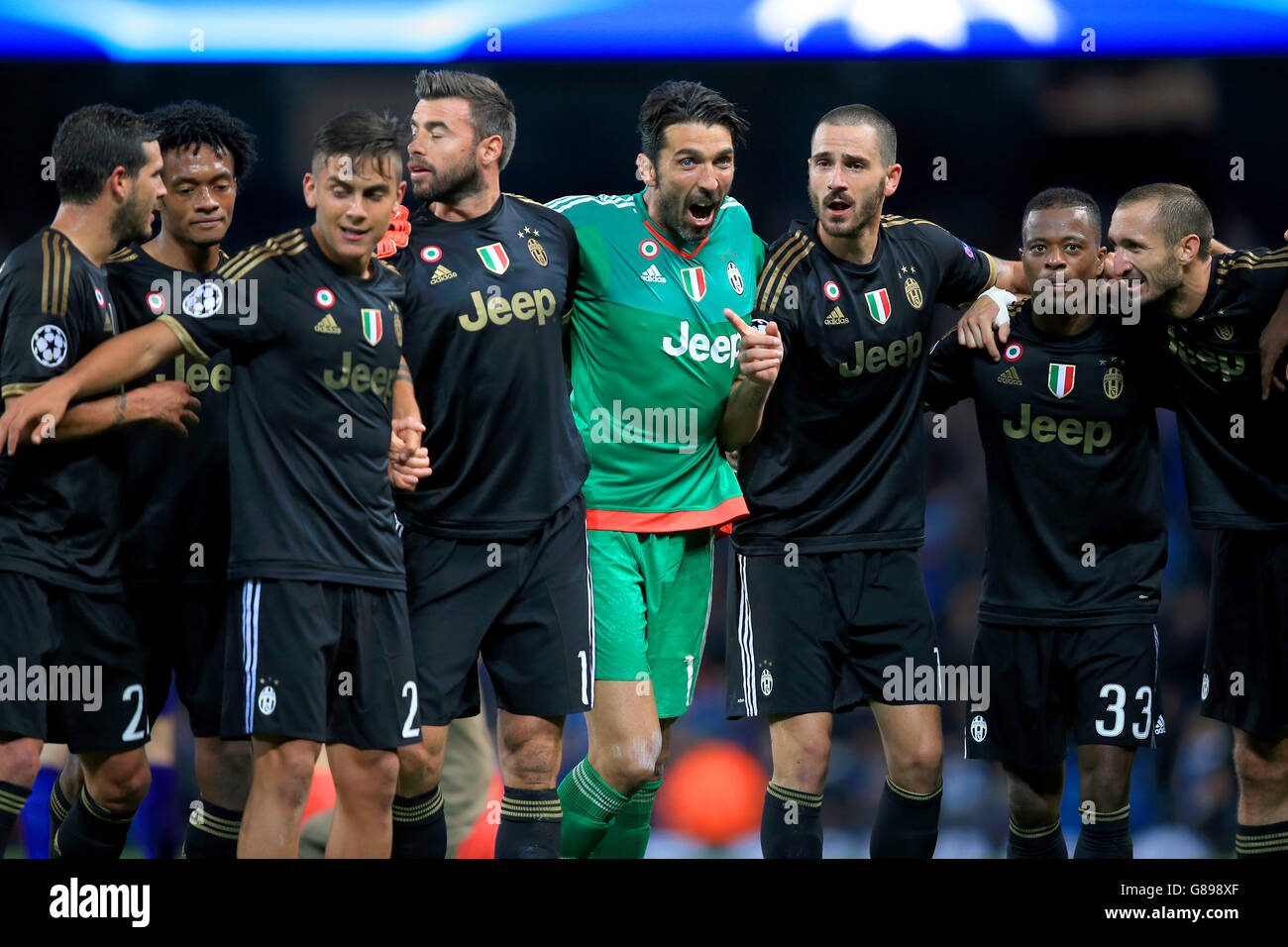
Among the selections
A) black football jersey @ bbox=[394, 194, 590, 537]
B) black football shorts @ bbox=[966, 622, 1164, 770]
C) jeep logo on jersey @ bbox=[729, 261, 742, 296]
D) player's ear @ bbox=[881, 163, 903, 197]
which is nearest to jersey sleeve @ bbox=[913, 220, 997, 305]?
player's ear @ bbox=[881, 163, 903, 197]

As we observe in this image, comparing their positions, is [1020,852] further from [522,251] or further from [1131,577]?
[522,251]

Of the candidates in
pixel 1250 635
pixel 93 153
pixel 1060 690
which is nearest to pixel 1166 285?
pixel 1250 635

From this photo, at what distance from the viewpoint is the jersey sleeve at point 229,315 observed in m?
4.11

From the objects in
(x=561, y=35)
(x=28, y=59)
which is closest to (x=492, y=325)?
(x=561, y=35)

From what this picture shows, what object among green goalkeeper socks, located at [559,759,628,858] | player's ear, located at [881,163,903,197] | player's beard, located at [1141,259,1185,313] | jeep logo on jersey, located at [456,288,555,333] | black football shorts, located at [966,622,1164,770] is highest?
player's ear, located at [881,163,903,197]

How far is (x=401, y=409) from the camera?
4.46m

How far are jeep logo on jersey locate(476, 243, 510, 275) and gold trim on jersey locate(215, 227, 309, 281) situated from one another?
586 millimetres

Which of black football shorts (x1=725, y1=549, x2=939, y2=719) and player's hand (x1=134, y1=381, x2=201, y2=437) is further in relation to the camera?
black football shorts (x1=725, y1=549, x2=939, y2=719)

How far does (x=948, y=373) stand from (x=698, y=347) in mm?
869

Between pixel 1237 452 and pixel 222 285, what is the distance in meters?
3.17

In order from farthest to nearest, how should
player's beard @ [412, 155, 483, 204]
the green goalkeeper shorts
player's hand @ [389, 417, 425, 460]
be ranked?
1. the green goalkeeper shorts
2. player's beard @ [412, 155, 483, 204]
3. player's hand @ [389, 417, 425, 460]

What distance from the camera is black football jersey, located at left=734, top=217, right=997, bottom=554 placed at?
197 inches

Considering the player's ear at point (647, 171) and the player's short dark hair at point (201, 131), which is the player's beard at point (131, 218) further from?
the player's ear at point (647, 171)

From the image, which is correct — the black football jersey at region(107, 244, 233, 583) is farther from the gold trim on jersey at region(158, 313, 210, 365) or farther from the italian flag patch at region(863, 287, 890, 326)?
the italian flag patch at region(863, 287, 890, 326)
